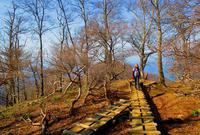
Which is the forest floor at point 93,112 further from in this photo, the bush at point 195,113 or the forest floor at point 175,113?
the bush at point 195,113

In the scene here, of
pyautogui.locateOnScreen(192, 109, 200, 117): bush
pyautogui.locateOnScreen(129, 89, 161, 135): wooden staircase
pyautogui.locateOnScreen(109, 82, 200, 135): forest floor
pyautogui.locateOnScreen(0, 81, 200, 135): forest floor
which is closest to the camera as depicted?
pyautogui.locateOnScreen(129, 89, 161, 135): wooden staircase

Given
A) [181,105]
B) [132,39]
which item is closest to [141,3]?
[132,39]

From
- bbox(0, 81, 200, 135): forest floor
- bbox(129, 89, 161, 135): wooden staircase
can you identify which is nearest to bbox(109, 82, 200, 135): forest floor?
bbox(0, 81, 200, 135): forest floor

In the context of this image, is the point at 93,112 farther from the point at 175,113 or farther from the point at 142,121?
the point at 142,121

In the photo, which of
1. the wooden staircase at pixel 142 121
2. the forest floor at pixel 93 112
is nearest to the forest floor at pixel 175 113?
the forest floor at pixel 93 112

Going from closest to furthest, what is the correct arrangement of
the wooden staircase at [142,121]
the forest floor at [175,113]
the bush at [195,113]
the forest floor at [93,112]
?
the wooden staircase at [142,121], the forest floor at [175,113], the forest floor at [93,112], the bush at [195,113]

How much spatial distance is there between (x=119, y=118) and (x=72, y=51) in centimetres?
1751

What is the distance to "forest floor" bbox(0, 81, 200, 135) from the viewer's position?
1132 centimetres

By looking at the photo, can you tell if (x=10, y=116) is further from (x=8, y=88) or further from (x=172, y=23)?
(x=8, y=88)

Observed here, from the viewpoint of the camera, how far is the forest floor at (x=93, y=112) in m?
11.3

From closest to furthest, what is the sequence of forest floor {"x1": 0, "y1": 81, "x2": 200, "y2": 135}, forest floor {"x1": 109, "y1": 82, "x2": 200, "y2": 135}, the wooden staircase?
1. the wooden staircase
2. forest floor {"x1": 109, "y1": 82, "x2": 200, "y2": 135}
3. forest floor {"x1": 0, "y1": 81, "x2": 200, "y2": 135}

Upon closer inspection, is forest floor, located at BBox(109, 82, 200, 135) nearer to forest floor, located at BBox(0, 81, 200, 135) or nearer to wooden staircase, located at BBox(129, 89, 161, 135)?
forest floor, located at BBox(0, 81, 200, 135)

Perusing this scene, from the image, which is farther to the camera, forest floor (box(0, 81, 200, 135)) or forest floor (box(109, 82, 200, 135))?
forest floor (box(0, 81, 200, 135))

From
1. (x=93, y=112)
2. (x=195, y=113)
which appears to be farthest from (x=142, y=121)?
(x=93, y=112)
